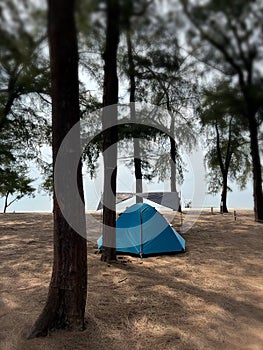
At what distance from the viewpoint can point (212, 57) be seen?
428cm

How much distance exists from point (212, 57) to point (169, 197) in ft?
13.9

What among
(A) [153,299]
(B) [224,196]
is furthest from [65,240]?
(B) [224,196]

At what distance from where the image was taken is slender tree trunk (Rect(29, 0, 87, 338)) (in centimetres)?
291

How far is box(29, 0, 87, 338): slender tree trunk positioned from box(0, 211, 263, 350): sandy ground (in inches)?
6.4

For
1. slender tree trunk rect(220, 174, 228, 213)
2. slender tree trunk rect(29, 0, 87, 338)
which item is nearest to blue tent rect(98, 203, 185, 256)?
slender tree trunk rect(29, 0, 87, 338)

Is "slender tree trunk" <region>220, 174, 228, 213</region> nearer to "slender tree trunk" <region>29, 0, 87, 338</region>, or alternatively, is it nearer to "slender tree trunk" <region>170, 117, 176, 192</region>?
"slender tree trunk" <region>170, 117, 176, 192</region>

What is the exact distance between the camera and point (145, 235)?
21.0ft

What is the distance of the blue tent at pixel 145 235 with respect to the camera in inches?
248

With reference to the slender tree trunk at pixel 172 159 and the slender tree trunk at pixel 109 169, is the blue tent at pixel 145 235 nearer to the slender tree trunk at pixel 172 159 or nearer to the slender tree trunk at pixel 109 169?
the slender tree trunk at pixel 109 169

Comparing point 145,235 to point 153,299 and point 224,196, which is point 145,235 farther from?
point 224,196

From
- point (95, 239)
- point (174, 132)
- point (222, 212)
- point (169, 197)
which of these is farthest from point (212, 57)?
point (222, 212)

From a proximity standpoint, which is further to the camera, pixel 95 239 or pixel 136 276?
pixel 95 239

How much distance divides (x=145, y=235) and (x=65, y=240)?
141 inches

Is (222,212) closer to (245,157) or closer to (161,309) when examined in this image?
(245,157)
